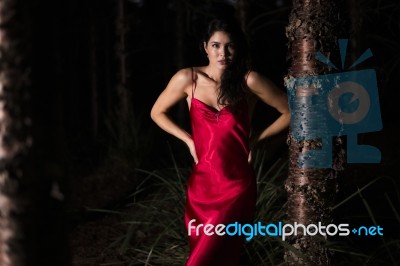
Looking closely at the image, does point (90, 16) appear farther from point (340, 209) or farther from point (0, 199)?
point (0, 199)

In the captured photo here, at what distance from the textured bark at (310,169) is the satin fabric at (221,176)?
1.15 ft

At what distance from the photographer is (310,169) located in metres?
2.48

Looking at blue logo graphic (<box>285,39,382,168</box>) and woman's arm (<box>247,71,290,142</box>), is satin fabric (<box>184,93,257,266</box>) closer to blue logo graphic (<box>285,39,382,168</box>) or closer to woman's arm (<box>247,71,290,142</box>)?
woman's arm (<box>247,71,290,142</box>)

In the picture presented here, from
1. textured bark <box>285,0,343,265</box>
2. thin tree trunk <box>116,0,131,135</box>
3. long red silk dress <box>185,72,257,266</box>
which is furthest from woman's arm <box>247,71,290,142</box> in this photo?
thin tree trunk <box>116,0,131,135</box>

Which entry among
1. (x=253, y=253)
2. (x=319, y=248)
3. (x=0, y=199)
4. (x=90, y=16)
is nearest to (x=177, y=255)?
(x=253, y=253)

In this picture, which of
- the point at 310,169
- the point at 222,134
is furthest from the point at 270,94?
the point at 310,169

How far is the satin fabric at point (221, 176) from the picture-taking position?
2852 mm

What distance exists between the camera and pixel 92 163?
8039mm

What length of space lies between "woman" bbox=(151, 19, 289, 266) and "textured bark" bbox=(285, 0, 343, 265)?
0.36 metres

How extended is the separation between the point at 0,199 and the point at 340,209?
6.84ft

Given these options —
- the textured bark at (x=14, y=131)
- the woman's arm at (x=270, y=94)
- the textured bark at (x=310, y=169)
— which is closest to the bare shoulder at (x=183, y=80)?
the woman's arm at (x=270, y=94)

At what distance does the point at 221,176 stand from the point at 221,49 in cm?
75

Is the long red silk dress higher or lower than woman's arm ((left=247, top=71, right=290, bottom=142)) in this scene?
lower

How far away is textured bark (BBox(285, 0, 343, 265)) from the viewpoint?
237cm
